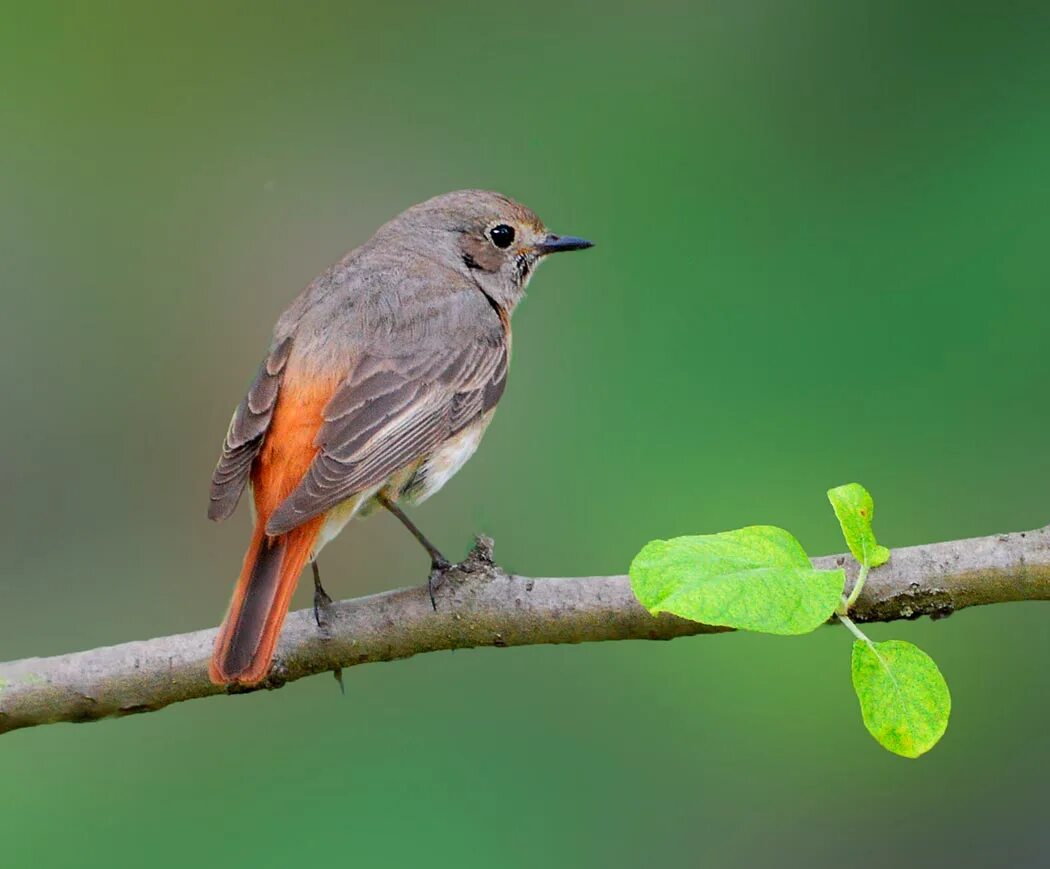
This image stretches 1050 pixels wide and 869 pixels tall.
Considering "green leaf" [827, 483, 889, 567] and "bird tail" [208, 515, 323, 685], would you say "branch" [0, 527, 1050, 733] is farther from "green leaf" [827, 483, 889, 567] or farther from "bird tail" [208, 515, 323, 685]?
"green leaf" [827, 483, 889, 567]

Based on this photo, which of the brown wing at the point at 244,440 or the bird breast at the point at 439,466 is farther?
the bird breast at the point at 439,466

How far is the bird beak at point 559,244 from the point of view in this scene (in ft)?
12.5

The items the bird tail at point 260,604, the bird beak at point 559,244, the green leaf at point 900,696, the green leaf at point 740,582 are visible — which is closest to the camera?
the green leaf at point 740,582

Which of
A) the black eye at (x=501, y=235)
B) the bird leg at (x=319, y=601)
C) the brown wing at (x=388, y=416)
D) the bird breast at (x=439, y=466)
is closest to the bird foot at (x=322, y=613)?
the bird leg at (x=319, y=601)

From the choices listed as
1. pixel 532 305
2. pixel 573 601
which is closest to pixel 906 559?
pixel 573 601

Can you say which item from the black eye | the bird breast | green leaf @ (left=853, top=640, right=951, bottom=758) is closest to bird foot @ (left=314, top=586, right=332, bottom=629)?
the bird breast

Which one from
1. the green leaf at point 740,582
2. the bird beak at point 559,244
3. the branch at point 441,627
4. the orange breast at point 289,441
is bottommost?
the green leaf at point 740,582

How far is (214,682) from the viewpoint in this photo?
2420 mm

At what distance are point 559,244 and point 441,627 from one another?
161cm

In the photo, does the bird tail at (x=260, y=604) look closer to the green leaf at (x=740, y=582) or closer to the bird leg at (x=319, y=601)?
the bird leg at (x=319, y=601)

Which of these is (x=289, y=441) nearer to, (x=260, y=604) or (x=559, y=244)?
(x=260, y=604)

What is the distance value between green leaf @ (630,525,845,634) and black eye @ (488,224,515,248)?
237 centimetres

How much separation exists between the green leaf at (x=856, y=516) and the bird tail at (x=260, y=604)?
112 centimetres

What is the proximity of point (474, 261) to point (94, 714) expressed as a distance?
175 cm
